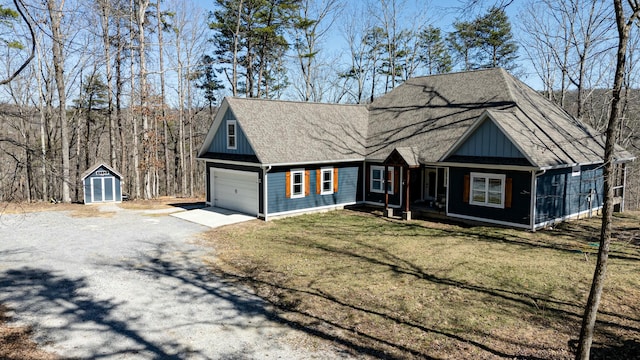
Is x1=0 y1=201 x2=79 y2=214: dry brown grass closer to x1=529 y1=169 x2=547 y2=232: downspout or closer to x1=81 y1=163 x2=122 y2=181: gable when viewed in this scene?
x1=81 y1=163 x2=122 y2=181: gable

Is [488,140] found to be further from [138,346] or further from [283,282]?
[138,346]

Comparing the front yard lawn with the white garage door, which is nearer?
the front yard lawn

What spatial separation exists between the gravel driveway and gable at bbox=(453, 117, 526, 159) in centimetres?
1124

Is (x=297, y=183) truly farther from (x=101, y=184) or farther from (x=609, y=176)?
(x=609, y=176)

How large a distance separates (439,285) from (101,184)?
65.3ft

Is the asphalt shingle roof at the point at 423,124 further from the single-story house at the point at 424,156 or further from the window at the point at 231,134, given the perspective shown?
the window at the point at 231,134

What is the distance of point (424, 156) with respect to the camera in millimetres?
19078

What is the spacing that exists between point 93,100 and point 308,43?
18267mm

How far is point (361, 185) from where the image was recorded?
71.6 feet

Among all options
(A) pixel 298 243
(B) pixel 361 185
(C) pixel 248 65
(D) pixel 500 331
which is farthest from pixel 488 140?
(C) pixel 248 65

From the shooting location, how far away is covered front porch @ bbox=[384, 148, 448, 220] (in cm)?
1853

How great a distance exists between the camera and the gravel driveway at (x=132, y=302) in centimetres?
716

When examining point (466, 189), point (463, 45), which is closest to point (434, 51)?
point (463, 45)

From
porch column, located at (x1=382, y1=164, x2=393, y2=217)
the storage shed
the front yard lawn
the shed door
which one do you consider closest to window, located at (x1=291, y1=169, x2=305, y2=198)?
the front yard lawn
